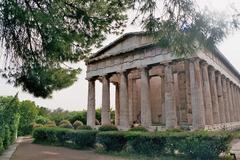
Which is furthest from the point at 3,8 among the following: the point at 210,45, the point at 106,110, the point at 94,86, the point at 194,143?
the point at 94,86

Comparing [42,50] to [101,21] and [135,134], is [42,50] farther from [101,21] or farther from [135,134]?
[135,134]

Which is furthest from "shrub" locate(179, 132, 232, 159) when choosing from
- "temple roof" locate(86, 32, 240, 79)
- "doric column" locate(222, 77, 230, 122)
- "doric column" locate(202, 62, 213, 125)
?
"doric column" locate(222, 77, 230, 122)

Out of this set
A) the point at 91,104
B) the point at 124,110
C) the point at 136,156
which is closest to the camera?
the point at 136,156

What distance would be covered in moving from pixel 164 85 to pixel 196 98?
607cm

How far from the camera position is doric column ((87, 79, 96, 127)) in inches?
1190

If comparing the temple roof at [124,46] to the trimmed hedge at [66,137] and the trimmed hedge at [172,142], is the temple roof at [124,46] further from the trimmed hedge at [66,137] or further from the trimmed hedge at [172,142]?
the trimmed hedge at [172,142]

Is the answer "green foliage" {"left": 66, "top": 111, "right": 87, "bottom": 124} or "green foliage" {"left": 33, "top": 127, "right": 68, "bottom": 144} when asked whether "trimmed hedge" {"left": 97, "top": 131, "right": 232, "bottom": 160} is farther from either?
"green foliage" {"left": 66, "top": 111, "right": 87, "bottom": 124}

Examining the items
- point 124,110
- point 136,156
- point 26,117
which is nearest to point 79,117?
point 26,117

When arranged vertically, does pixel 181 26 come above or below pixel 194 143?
above

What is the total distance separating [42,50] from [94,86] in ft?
73.0

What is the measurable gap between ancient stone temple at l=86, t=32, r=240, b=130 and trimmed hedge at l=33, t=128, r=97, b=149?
18.8ft

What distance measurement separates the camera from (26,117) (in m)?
38.8

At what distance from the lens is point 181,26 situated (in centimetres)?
686

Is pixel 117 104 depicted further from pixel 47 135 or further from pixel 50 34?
pixel 50 34
